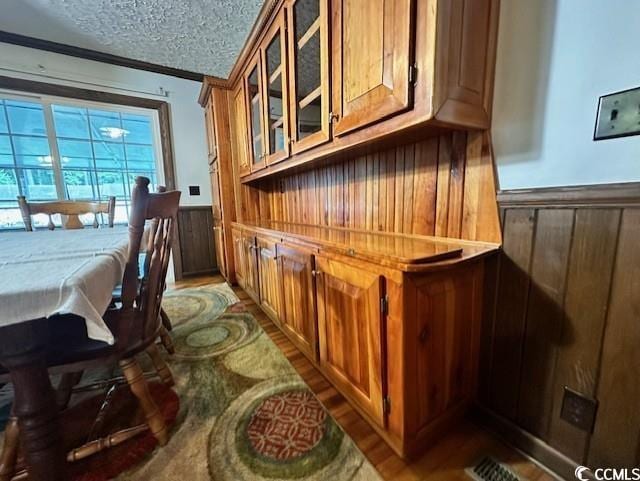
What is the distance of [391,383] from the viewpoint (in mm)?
926

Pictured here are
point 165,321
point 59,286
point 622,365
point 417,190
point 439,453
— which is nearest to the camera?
point 59,286

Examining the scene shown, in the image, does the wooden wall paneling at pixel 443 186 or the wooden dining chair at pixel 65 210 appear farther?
the wooden dining chair at pixel 65 210

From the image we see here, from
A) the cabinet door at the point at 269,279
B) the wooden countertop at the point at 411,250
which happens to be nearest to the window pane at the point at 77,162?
the cabinet door at the point at 269,279

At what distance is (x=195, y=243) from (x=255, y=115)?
6.41 feet

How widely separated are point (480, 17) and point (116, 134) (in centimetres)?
371

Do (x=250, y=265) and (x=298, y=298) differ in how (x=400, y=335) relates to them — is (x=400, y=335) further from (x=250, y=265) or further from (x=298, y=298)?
(x=250, y=265)

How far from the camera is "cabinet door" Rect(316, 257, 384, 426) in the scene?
3.13 feet

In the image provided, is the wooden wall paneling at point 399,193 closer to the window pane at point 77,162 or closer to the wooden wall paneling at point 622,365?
the wooden wall paneling at point 622,365

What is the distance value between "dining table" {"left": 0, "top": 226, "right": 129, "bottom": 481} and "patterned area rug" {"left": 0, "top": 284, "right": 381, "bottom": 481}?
283 mm

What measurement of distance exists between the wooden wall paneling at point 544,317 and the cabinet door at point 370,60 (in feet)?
2.00

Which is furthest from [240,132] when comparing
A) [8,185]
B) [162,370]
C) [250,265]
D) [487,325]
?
[487,325]

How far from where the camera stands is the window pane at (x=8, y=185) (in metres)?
2.67

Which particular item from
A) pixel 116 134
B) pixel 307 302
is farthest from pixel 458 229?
pixel 116 134

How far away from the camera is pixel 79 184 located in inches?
118
